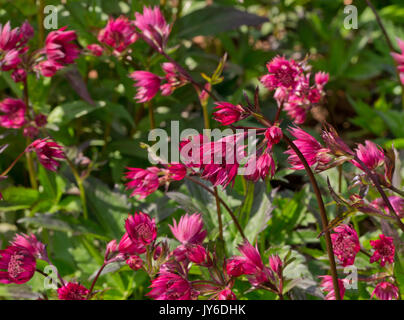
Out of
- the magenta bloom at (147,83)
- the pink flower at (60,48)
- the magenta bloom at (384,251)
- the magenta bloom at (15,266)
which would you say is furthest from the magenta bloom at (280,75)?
the magenta bloom at (15,266)

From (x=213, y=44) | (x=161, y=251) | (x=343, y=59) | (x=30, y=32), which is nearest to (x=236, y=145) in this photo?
(x=161, y=251)

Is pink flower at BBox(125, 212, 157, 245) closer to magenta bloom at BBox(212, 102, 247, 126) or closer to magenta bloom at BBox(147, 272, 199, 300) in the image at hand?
magenta bloom at BBox(147, 272, 199, 300)

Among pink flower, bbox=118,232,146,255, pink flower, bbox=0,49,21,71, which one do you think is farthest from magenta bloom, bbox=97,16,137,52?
pink flower, bbox=118,232,146,255

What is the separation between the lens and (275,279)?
93 cm

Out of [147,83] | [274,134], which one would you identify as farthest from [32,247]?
[274,134]

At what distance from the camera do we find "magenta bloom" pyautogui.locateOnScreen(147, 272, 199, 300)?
0.84 meters

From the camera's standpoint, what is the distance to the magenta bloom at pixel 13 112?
1.28 metres

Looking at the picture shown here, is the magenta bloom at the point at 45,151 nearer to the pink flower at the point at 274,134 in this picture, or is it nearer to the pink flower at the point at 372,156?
the pink flower at the point at 274,134

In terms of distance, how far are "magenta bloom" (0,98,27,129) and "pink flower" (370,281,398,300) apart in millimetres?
931

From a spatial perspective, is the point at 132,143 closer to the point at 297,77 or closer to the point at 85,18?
the point at 85,18

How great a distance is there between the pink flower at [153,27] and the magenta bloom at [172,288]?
54 centimetres

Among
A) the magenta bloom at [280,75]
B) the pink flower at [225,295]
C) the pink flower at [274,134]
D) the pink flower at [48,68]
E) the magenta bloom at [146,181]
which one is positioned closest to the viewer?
the pink flower at [274,134]

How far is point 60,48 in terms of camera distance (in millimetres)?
1216

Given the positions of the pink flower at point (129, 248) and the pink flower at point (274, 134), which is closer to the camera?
the pink flower at point (274, 134)
